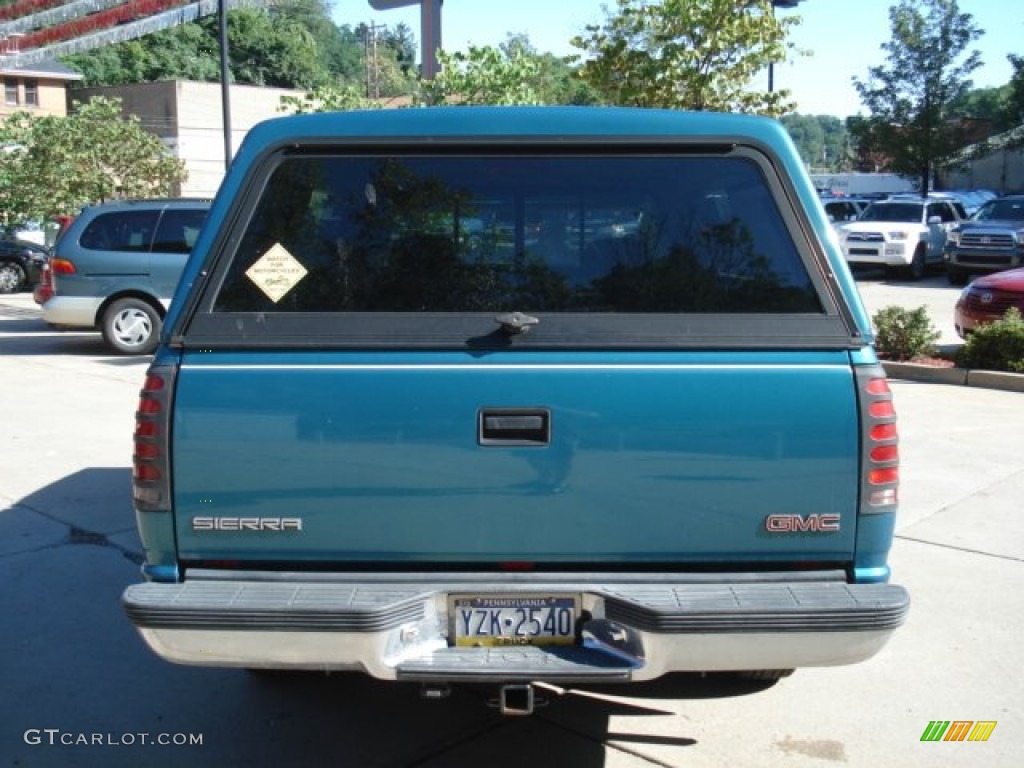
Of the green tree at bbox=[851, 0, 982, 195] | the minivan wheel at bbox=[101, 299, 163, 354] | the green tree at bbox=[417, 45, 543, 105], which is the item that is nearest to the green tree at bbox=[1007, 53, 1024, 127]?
the green tree at bbox=[851, 0, 982, 195]

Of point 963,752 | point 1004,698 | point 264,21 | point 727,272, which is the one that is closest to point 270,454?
point 727,272

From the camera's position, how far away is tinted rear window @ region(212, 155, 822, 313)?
10.8 feet

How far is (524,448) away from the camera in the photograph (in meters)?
3.11

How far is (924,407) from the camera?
9.95m

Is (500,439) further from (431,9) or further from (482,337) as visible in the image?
(431,9)

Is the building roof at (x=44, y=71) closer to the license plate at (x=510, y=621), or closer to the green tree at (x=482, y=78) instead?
the green tree at (x=482, y=78)

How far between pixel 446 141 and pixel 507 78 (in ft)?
39.9

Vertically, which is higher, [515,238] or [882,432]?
[515,238]

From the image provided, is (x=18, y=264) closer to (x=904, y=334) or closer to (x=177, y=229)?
(x=177, y=229)

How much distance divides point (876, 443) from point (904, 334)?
31.5ft

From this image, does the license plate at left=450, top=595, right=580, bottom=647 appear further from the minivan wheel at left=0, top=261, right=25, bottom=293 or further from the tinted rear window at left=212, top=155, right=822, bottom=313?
the minivan wheel at left=0, top=261, right=25, bottom=293

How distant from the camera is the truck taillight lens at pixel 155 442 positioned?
3125 mm

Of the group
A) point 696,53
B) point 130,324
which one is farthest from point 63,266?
point 696,53

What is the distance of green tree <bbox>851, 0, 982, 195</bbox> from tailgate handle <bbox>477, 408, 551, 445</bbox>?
3457cm
